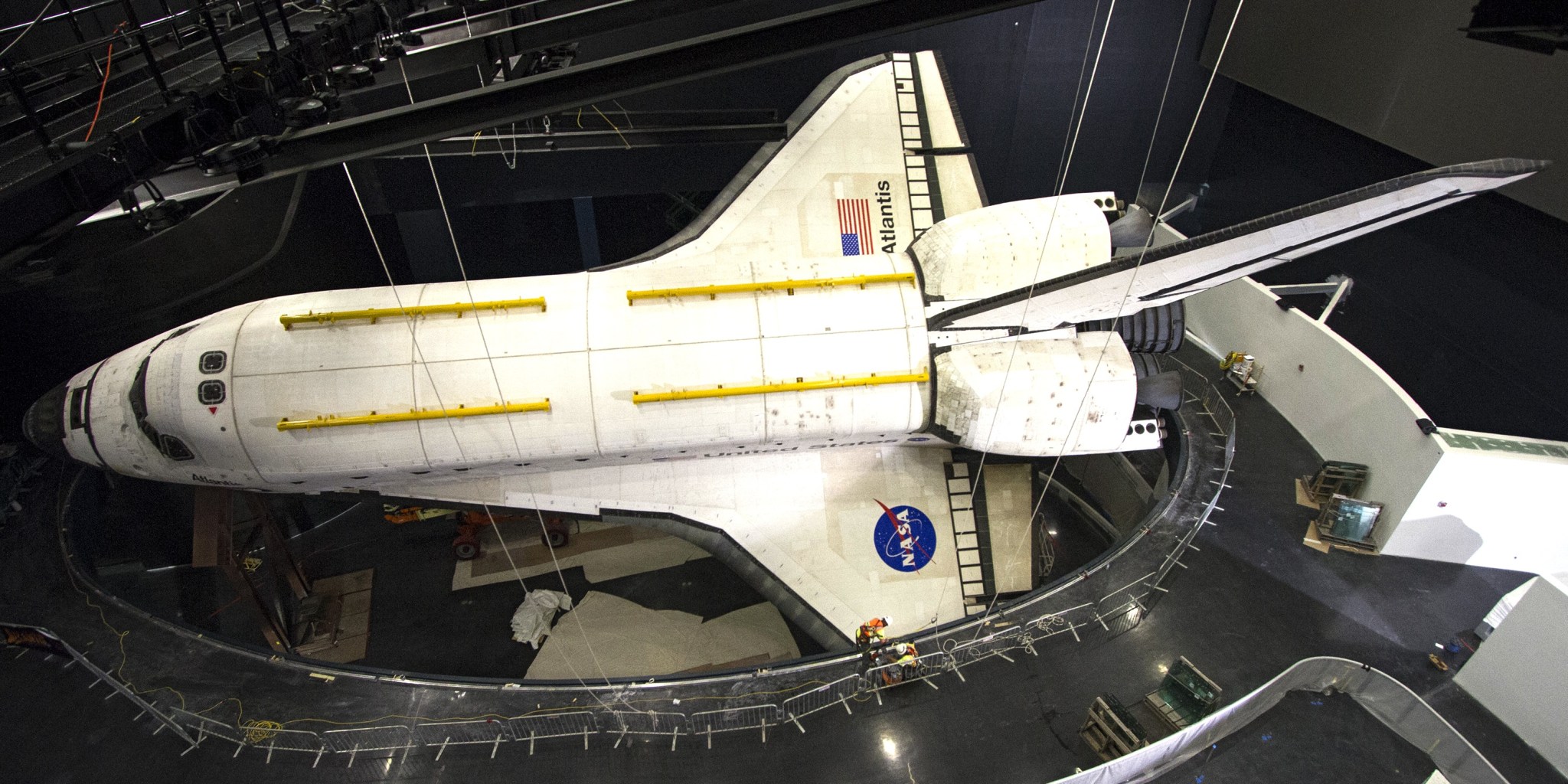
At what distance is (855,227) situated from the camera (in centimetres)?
1354

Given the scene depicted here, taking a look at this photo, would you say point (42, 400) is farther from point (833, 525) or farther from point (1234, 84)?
point (1234, 84)

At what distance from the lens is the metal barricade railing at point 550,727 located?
934cm

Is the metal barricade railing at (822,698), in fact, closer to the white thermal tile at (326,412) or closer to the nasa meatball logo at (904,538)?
the nasa meatball logo at (904,538)

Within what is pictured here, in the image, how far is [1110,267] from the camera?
10.0 meters

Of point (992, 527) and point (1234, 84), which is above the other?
point (1234, 84)

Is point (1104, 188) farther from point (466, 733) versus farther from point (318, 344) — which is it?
point (466, 733)

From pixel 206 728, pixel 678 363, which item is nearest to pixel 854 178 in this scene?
pixel 678 363

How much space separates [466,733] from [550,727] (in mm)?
1119

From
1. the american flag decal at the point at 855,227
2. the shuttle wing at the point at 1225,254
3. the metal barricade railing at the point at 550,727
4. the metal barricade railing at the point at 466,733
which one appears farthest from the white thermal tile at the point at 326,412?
the shuttle wing at the point at 1225,254

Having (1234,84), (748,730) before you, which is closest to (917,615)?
(748,730)

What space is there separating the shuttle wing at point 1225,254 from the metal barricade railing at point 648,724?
6.60 m

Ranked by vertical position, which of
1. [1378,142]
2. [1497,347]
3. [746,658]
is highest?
[1378,142]

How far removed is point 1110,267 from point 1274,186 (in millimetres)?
8863

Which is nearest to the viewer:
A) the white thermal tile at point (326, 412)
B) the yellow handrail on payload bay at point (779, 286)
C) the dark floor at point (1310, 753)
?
the dark floor at point (1310, 753)
